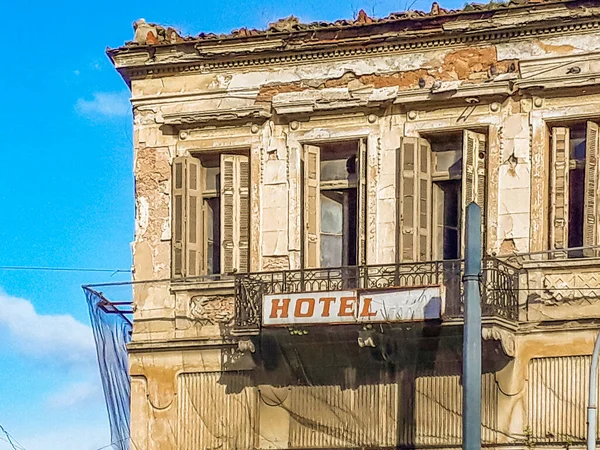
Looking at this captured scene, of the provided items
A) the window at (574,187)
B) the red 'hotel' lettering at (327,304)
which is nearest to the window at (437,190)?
the window at (574,187)

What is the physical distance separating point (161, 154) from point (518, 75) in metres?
6.06

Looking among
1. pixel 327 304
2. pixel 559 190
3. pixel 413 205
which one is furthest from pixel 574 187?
pixel 327 304

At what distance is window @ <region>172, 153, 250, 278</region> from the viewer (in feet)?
84.1

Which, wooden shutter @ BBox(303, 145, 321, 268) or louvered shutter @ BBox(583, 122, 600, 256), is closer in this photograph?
louvered shutter @ BBox(583, 122, 600, 256)

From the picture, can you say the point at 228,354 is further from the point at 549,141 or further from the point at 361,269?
the point at 549,141

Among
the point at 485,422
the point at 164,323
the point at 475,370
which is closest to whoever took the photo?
the point at 475,370

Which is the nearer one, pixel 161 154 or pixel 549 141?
pixel 549 141

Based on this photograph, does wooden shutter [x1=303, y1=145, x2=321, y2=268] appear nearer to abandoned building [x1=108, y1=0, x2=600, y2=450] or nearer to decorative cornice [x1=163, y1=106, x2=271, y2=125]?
abandoned building [x1=108, y1=0, x2=600, y2=450]

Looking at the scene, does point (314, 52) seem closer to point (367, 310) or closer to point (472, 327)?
point (367, 310)

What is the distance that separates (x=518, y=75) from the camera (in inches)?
949

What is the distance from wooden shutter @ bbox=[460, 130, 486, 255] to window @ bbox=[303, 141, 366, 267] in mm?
1845

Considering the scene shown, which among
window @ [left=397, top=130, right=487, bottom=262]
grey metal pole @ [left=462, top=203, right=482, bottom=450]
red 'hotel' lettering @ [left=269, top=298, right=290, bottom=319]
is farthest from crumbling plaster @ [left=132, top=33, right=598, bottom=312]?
grey metal pole @ [left=462, top=203, right=482, bottom=450]

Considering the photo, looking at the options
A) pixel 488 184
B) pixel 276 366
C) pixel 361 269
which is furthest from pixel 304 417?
pixel 488 184

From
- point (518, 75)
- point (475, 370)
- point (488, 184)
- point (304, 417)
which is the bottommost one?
point (304, 417)
